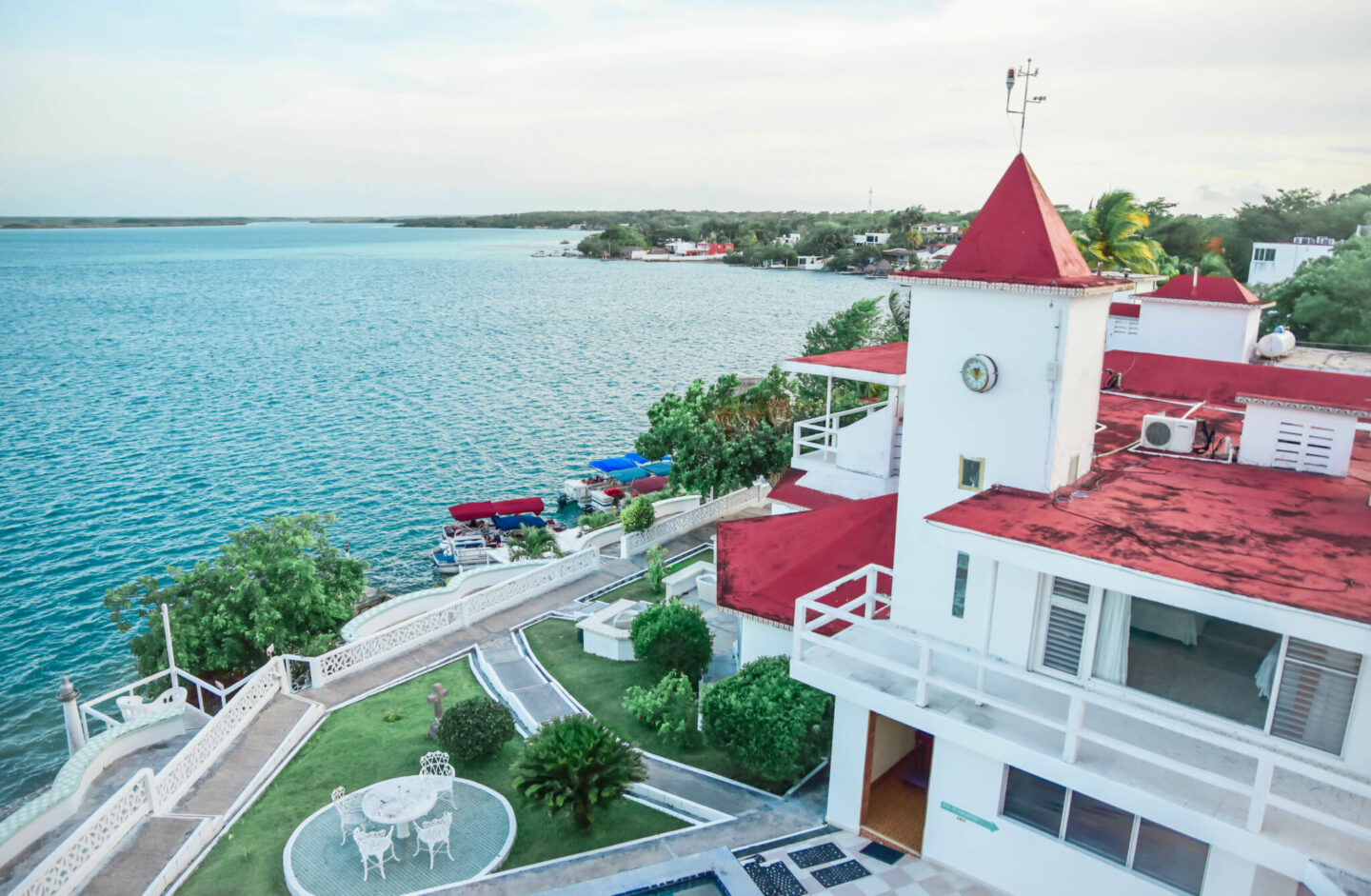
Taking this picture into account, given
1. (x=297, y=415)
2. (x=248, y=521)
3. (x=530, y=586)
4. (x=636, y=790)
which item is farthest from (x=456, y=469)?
(x=636, y=790)

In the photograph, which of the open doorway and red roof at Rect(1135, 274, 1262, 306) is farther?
red roof at Rect(1135, 274, 1262, 306)

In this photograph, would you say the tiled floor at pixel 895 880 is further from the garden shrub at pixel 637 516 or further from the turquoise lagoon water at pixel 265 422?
the turquoise lagoon water at pixel 265 422

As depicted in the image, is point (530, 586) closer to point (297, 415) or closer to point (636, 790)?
point (636, 790)

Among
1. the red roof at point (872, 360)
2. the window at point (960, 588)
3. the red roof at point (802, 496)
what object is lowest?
the red roof at point (802, 496)

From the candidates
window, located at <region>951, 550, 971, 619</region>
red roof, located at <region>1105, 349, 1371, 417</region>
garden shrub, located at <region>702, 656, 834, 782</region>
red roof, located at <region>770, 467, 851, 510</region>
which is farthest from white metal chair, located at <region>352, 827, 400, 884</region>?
red roof, located at <region>1105, 349, 1371, 417</region>

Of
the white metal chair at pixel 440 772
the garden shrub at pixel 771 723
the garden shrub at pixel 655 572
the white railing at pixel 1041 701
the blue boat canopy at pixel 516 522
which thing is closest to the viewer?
the white railing at pixel 1041 701

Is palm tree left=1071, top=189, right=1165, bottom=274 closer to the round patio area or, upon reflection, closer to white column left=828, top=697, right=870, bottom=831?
white column left=828, top=697, right=870, bottom=831

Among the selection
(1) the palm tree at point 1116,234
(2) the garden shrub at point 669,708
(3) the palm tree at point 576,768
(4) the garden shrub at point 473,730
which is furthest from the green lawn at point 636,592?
(1) the palm tree at point 1116,234
